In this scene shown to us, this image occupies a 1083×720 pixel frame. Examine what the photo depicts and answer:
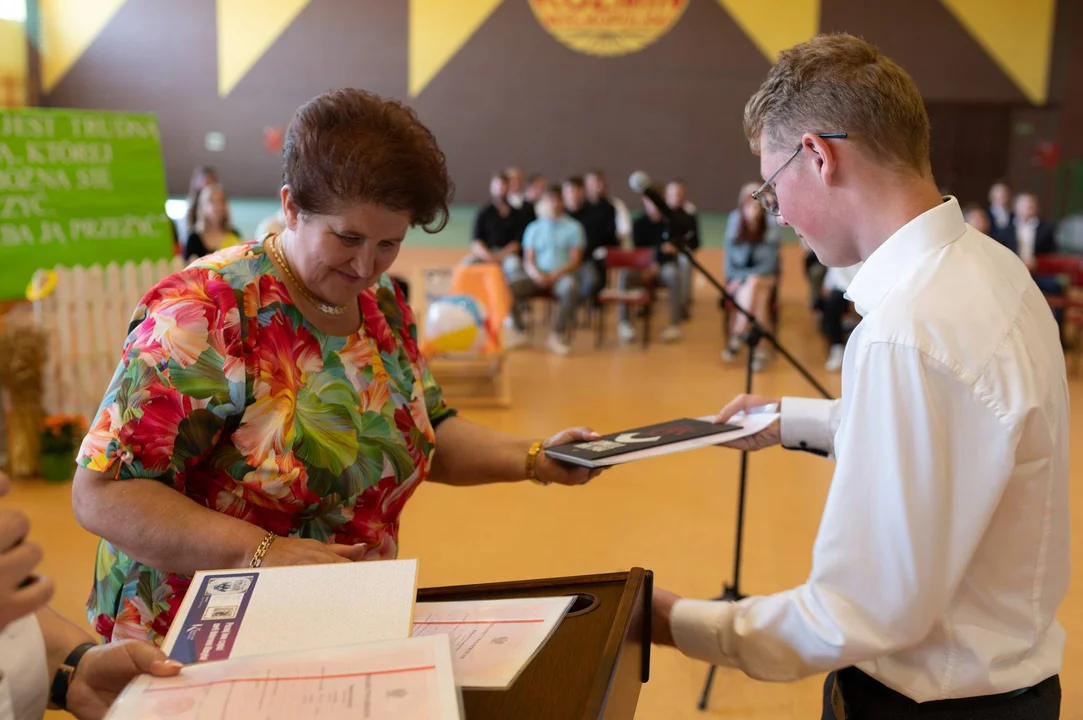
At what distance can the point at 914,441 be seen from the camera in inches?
44.6

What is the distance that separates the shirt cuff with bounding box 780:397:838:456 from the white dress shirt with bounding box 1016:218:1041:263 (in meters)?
8.32

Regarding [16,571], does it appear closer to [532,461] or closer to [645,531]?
[532,461]

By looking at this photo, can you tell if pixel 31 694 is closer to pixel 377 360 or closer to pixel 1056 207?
pixel 377 360

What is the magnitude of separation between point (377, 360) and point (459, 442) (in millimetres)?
292

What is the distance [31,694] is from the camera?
1143 mm

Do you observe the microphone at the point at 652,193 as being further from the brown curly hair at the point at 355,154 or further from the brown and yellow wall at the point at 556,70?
the brown and yellow wall at the point at 556,70

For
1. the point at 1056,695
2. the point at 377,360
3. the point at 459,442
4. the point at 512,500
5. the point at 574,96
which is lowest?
the point at 512,500

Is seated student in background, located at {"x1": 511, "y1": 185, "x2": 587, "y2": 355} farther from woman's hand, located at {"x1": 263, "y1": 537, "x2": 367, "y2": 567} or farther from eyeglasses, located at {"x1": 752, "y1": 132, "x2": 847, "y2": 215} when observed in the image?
woman's hand, located at {"x1": 263, "y1": 537, "x2": 367, "y2": 567}

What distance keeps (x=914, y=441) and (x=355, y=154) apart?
0.92 meters

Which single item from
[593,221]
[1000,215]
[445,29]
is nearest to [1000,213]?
[1000,215]

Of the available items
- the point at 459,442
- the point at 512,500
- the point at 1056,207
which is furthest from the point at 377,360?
the point at 1056,207

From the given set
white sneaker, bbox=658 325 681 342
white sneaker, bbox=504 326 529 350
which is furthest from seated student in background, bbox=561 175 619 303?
white sneaker, bbox=504 326 529 350

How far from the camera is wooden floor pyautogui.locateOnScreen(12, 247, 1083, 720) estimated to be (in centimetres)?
308

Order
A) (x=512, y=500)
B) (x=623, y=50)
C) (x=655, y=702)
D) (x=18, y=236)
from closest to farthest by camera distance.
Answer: (x=655, y=702), (x=512, y=500), (x=18, y=236), (x=623, y=50)
